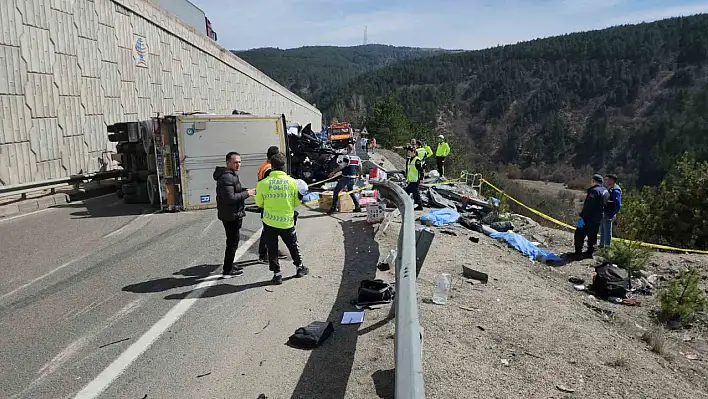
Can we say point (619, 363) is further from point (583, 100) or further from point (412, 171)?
point (583, 100)

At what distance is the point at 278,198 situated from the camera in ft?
22.1

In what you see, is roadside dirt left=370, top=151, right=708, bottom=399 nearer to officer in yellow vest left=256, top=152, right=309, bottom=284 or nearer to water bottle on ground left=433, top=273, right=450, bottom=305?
water bottle on ground left=433, top=273, right=450, bottom=305

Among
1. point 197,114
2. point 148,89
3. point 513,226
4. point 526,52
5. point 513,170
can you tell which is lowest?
point 513,170

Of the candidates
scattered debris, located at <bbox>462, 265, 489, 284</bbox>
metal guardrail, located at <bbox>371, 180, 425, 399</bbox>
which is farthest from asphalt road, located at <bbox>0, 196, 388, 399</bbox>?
scattered debris, located at <bbox>462, 265, 489, 284</bbox>

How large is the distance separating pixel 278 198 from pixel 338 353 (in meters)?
2.62

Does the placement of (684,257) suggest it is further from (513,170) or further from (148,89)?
(513,170)

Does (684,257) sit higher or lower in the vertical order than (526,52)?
lower

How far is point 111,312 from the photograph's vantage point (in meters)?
5.75

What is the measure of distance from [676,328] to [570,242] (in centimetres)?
509

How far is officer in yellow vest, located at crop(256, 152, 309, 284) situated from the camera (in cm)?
675

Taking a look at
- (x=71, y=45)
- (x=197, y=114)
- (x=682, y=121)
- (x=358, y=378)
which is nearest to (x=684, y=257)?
(x=358, y=378)

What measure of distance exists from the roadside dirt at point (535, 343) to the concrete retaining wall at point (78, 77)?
10158mm

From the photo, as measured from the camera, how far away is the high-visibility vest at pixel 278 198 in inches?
266

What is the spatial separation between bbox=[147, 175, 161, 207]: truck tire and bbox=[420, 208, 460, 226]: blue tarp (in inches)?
246
